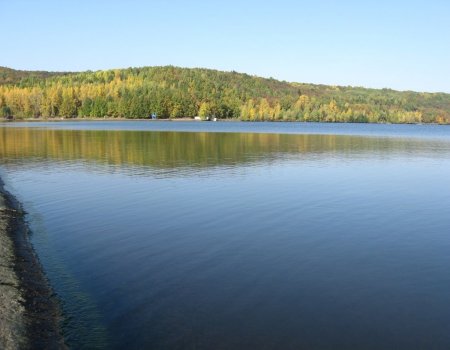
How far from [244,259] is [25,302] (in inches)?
303

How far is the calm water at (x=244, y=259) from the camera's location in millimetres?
11922

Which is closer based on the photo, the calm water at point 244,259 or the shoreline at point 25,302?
the shoreline at point 25,302

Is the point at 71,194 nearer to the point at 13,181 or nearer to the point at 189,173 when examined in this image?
the point at 13,181

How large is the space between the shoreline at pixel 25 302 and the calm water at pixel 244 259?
1.65ft

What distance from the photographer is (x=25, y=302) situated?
1293cm

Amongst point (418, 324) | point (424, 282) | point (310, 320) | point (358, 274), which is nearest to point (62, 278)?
point (310, 320)

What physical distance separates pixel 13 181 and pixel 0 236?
1767cm

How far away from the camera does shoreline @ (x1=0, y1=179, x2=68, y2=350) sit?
36.1ft

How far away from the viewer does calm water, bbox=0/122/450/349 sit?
39.1 feet

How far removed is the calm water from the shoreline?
19.8 inches

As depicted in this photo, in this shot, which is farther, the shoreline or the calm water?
the calm water

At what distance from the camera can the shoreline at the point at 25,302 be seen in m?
11.0

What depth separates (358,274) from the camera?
1588 centimetres

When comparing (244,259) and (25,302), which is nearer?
(25,302)
